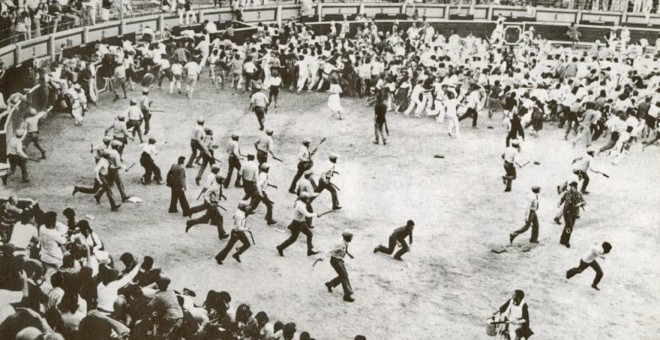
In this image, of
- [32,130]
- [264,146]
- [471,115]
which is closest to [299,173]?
[264,146]

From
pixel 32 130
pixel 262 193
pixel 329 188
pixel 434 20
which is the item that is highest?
pixel 434 20

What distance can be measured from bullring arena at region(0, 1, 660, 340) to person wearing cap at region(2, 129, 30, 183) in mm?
106

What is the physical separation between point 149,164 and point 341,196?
5.02 m

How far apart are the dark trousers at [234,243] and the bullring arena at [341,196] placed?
0.26 ft

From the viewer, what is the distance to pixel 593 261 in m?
14.9

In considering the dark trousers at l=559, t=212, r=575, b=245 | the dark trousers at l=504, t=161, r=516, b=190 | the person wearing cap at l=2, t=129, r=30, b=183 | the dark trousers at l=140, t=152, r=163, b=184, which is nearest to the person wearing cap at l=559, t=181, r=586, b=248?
the dark trousers at l=559, t=212, r=575, b=245

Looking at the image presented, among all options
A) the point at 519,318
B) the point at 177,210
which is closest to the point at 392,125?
the point at 177,210

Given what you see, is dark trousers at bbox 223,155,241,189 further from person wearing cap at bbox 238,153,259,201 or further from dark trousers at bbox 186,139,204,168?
person wearing cap at bbox 238,153,259,201

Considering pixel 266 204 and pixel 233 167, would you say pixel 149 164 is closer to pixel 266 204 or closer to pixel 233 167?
pixel 233 167

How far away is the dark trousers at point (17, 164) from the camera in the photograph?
59.6ft

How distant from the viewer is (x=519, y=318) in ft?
40.6

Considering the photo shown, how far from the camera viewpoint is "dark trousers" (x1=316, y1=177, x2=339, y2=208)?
59.8 ft

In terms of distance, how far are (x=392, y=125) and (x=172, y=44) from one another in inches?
422

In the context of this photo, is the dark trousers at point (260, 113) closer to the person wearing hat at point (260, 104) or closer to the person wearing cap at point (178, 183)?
the person wearing hat at point (260, 104)
